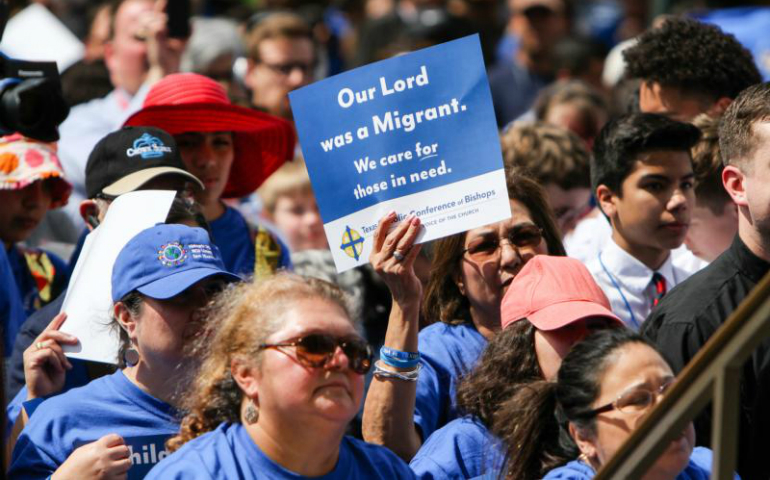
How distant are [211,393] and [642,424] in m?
1.31

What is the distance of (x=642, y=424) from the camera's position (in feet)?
7.95

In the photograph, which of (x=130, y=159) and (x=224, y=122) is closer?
(x=130, y=159)

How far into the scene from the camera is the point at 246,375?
3191mm

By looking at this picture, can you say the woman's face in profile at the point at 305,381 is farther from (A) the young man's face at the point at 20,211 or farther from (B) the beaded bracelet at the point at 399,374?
(A) the young man's face at the point at 20,211

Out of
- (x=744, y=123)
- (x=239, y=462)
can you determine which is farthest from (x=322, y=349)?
(x=744, y=123)

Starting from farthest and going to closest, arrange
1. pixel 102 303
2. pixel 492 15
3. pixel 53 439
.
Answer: pixel 492 15 < pixel 102 303 < pixel 53 439

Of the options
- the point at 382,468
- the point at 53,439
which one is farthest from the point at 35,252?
the point at 382,468

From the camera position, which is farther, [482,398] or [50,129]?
[50,129]

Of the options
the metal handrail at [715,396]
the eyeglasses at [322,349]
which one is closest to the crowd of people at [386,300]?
the eyeglasses at [322,349]

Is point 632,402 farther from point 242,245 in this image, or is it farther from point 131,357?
point 242,245

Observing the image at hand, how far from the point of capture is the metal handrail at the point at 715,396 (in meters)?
2.28

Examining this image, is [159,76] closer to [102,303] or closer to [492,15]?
[102,303]

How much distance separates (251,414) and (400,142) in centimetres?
120

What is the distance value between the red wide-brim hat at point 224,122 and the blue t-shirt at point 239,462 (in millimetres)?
2405
